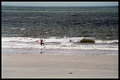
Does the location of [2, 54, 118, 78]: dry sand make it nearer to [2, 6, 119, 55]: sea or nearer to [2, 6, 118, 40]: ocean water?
[2, 6, 119, 55]: sea

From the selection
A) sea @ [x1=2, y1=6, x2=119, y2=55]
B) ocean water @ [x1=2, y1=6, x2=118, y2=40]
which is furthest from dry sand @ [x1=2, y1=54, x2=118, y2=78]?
ocean water @ [x1=2, y1=6, x2=118, y2=40]

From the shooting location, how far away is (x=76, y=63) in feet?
36.3

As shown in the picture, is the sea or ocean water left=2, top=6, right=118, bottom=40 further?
ocean water left=2, top=6, right=118, bottom=40

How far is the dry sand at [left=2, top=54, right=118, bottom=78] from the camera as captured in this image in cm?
892

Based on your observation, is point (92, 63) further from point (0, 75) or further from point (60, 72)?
point (0, 75)

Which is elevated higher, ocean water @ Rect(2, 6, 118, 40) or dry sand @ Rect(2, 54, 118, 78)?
ocean water @ Rect(2, 6, 118, 40)

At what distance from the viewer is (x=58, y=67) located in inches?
403

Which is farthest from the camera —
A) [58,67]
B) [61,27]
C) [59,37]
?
[61,27]

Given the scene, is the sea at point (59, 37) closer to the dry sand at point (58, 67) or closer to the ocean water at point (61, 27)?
the ocean water at point (61, 27)

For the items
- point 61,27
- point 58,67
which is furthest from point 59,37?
point 58,67

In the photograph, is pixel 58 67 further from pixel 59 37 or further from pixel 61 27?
pixel 61 27

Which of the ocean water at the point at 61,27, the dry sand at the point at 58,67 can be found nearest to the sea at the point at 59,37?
the ocean water at the point at 61,27

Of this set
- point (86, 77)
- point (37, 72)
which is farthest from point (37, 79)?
point (86, 77)

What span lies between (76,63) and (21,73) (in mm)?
2968
